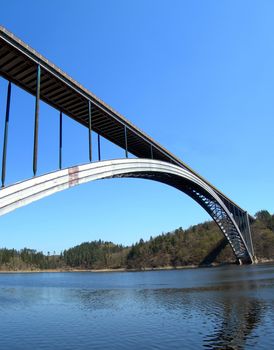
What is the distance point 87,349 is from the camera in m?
14.4

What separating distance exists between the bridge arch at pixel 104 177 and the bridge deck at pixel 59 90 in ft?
12.8

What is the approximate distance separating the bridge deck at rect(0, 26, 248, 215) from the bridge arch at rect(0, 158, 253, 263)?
3.90 metres

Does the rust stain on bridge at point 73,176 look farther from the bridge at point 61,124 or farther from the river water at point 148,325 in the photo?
the river water at point 148,325

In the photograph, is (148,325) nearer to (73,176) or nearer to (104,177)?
(73,176)

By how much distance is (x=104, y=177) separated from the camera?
33.7 metres

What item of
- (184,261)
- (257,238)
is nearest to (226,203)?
(257,238)

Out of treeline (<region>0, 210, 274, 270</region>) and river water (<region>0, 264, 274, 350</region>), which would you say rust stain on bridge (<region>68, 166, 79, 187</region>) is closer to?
river water (<region>0, 264, 274, 350</region>)

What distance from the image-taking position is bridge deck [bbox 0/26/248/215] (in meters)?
24.8

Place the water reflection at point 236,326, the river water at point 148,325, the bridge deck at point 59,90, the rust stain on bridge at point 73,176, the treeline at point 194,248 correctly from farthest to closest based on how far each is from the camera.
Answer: the treeline at point 194,248 < the rust stain on bridge at point 73,176 < the bridge deck at point 59,90 < the river water at point 148,325 < the water reflection at point 236,326

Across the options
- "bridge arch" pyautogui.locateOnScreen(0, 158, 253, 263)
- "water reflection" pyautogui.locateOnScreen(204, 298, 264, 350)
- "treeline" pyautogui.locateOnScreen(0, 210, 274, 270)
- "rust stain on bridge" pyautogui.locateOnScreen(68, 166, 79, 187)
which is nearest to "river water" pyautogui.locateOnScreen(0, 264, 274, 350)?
"water reflection" pyautogui.locateOnScreen(204, 298, 264, 350)

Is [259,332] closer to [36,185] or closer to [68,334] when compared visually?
[68,334]

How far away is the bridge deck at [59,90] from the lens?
2480 centimetres

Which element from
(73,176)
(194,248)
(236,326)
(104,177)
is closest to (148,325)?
(236,326)

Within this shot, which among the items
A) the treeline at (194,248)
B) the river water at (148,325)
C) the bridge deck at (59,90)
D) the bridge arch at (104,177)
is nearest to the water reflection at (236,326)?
the river water at (148,325)
